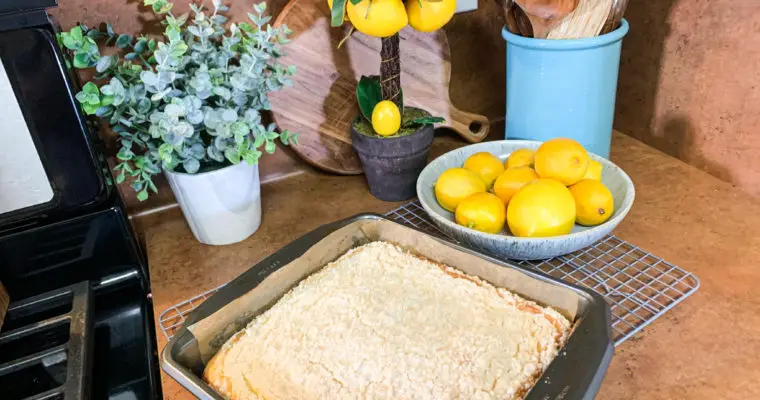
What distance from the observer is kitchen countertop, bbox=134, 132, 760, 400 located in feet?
1.86

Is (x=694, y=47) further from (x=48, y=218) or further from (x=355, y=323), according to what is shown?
(x=48, y=218)

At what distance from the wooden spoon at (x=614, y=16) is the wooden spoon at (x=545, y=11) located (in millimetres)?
67

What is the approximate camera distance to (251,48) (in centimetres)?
71

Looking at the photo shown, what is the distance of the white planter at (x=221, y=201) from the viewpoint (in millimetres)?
753

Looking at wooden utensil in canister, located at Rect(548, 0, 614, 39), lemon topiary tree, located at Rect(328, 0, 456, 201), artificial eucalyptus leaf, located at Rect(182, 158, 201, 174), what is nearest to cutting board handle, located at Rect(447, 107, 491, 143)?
A: lemon topiary tree, located at Rect(328, 0, 456, 201)

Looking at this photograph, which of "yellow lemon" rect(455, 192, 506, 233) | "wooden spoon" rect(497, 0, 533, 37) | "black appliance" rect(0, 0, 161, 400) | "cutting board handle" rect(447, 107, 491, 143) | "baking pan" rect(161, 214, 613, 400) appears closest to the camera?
"baking pan" rect(161, 214, 613, 400)

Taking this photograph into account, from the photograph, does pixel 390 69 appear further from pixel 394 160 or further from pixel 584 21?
pixel 584 21

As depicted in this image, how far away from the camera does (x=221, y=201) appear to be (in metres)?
0.78

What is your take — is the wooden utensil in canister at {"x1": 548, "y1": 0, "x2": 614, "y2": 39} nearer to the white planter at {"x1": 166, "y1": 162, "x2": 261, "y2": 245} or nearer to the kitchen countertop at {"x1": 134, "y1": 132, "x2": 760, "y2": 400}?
the kitchen countertop at {"x1": 134, "y1": 132, "x2": 760, "y2": 400}

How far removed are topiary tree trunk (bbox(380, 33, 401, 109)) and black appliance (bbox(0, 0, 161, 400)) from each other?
0.41m

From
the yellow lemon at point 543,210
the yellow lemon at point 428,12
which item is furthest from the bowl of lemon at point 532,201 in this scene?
the yellow lemon at point 428,12

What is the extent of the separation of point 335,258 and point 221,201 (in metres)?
0.20

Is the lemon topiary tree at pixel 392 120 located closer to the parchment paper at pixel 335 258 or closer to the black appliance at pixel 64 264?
the parchment paper at pixel 335 258

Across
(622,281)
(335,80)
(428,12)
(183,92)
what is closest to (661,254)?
(622,281)
